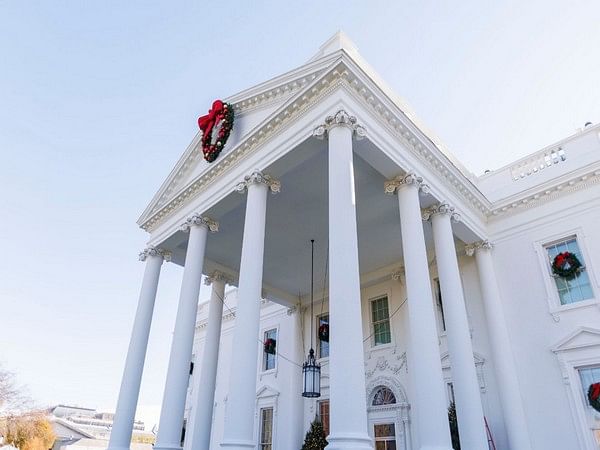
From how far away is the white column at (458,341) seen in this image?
9016 millimetres

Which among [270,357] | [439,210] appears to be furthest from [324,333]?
[439,210]

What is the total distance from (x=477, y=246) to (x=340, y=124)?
22.8 feet

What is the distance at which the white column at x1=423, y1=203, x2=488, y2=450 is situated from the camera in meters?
9.02

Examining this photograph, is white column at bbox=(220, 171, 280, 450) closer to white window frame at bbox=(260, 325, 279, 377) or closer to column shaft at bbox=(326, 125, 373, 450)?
column shaft at bbox=(326, 125, 373, 450)

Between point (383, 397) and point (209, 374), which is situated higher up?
point (209, 374)

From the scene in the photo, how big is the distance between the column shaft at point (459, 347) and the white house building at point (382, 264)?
0.04 meters

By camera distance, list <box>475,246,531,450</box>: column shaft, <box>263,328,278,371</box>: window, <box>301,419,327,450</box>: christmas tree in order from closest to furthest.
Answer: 1. <box>475,246,531,450</box>: column shaft
2. <box>301,419,327,450</box>: christmas tree
3. <box>263,328,278,371</box>: window

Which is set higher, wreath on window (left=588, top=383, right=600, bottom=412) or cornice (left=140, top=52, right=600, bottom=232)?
cornice (left=140, top=52, right=600, bottom=232)

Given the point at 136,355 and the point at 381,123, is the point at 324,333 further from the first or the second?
the point at 381,123

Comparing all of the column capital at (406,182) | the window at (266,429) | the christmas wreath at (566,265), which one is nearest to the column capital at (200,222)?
the column capital at (406,182)

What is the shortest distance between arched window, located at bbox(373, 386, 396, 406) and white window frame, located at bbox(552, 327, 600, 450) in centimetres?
509

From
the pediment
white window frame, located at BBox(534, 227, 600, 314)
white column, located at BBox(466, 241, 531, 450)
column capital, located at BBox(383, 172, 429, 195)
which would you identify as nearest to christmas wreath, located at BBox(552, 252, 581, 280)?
white window frame, located at BBox(534, 227, 600, 314)

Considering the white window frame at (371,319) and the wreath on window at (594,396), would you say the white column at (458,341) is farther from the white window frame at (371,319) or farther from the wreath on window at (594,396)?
the white window frame at (371,319)

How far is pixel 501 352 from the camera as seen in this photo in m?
11.2
